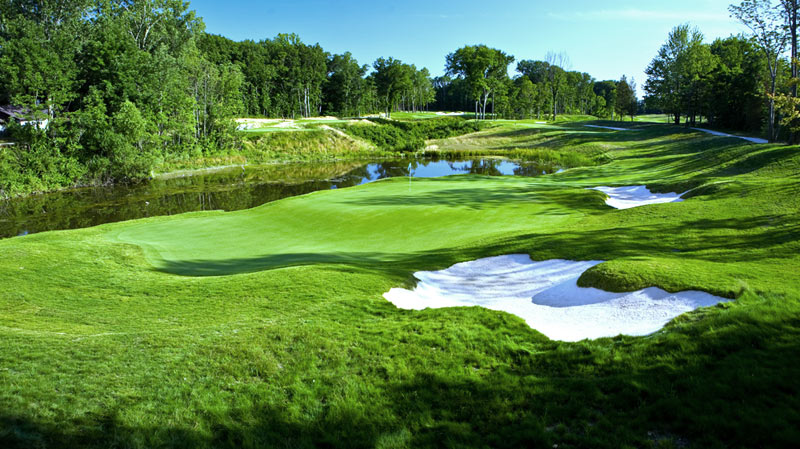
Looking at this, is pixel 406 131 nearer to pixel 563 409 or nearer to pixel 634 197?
pixel 634 197

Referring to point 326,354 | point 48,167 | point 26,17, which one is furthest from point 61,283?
point 26,17

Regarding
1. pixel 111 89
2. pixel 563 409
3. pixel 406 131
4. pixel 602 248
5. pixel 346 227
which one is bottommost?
pixel 346 227

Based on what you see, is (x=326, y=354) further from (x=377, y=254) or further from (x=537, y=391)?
(x=377, y=254)

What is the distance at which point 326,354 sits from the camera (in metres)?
7.95

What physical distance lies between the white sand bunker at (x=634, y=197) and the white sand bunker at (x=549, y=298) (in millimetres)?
13505

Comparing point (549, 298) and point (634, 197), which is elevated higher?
point (634, 197)

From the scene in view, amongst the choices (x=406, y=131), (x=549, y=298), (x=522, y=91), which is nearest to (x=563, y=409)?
(x=549, y=298)

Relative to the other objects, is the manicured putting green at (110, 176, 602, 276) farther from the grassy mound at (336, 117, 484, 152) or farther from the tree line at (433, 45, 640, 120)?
the tree line at (433, 45, 640, 120)

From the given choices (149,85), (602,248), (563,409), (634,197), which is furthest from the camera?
(149,85)

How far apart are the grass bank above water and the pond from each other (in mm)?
18112

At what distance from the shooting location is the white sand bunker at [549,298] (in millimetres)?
8664

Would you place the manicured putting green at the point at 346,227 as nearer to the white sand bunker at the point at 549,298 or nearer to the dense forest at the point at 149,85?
the white sand bunker at the point at 549,298

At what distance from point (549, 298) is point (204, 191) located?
4293 cm

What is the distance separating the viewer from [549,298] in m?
11.1
